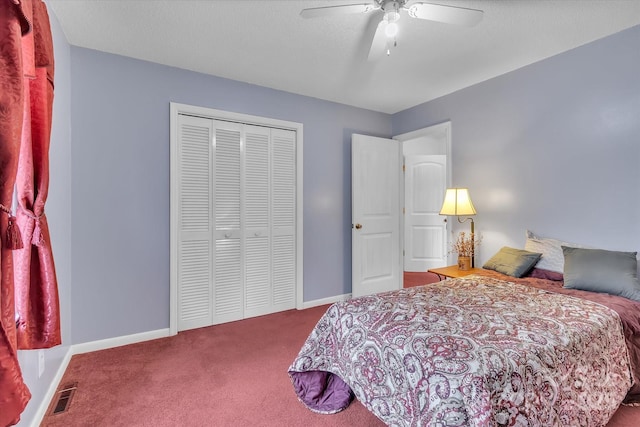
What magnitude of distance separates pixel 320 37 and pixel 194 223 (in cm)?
196

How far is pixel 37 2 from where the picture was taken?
1439 millimetres

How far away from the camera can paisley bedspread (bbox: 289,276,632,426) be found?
1.15 metres

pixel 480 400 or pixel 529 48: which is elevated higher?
pixel 529 48

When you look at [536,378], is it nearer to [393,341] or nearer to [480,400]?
[480,400]

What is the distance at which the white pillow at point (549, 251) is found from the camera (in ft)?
7.98

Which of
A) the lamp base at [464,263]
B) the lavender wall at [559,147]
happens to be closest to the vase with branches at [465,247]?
the lamp base at [464,263]

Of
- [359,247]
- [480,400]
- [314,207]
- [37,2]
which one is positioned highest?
[37,2]

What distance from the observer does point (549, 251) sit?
8.25ft

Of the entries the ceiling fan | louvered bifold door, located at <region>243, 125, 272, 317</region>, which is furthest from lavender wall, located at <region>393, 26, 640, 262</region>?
louvered bifold door, located at <region>243, 125, 272, 317</region>

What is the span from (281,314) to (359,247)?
120 cm

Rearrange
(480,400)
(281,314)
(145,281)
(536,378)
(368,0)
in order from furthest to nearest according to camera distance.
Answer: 1. (281,314)
2. (145,281)
3. (368,0)
4. (536,378)
5. (480,400)

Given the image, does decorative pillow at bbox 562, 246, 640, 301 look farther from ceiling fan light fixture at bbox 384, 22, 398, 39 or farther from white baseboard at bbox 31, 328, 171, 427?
white baseboard at bbox 31, 328, 171, 427

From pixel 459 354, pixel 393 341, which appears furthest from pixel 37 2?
pixel 459 354

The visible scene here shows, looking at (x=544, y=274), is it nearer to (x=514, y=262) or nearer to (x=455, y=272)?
(x=514, y=262)
